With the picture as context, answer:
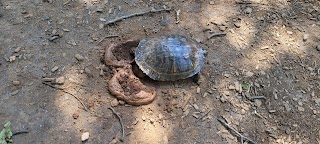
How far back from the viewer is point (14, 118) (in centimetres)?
366

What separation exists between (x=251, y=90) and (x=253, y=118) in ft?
1.28

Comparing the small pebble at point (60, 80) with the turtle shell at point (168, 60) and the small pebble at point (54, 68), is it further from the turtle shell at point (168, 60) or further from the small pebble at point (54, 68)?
the turtle shell at point (168, 60)

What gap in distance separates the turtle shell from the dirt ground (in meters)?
0.17

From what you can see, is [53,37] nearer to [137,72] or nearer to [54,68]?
[54,68]

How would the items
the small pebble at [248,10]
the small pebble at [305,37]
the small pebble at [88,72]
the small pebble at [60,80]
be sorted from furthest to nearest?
1. the small pebble at [248,10]
2. the small pebble at [305,37]
3. the small pebble at [88,72]
4. the small pebble at [60,80]

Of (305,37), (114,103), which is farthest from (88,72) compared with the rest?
(305,37)

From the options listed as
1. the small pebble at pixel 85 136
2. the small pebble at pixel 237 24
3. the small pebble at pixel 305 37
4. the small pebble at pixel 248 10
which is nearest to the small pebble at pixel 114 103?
the small pebble at pixel 85 136

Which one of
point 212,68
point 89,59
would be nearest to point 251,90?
point 212,68

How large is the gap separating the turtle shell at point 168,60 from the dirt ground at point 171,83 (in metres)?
0.17

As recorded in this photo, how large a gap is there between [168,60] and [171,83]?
12.1 inches

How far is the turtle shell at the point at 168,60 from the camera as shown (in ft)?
13.1

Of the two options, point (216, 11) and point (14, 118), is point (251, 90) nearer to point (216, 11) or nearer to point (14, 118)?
point (216, 11)

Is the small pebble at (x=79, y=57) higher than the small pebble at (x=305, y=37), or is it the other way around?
the small pebble at (x=79, y=57)

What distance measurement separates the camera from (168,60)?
13.1ft
